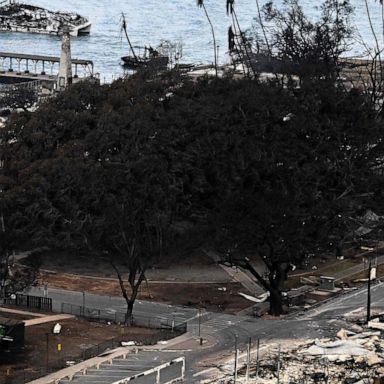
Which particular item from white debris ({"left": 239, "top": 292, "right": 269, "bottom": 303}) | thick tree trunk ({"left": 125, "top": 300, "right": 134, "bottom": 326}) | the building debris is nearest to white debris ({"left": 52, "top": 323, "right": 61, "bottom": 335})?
thick tree trunk ({"left": 125, "top": 300, "right": 134, "bottom": 326})

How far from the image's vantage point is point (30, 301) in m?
57.9

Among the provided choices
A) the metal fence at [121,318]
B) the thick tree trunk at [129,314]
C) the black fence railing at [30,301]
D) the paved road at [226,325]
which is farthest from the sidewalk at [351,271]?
the black fence railing at [30,301]

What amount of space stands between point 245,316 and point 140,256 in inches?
224

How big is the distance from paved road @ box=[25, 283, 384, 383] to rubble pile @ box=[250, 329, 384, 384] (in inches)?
64.4

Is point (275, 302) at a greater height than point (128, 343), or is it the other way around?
point (275, 302)

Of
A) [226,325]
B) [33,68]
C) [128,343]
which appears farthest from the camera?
[33,68]

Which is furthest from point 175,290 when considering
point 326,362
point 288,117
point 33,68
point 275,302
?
point 33,68

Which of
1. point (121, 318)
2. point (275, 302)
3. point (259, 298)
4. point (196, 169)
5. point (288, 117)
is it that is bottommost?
point (121, 318)

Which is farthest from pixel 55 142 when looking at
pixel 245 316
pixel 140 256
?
pixel 245 316

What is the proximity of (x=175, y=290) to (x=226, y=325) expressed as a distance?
7531mm

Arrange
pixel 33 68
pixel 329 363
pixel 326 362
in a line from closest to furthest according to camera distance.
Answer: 1. pixel 329 363
2. pixel 326 362
3. pixel 33 68

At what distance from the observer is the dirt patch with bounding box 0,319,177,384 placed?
45969mm

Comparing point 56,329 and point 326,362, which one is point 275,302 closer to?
point 326,362

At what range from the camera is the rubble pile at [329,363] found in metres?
45.0
